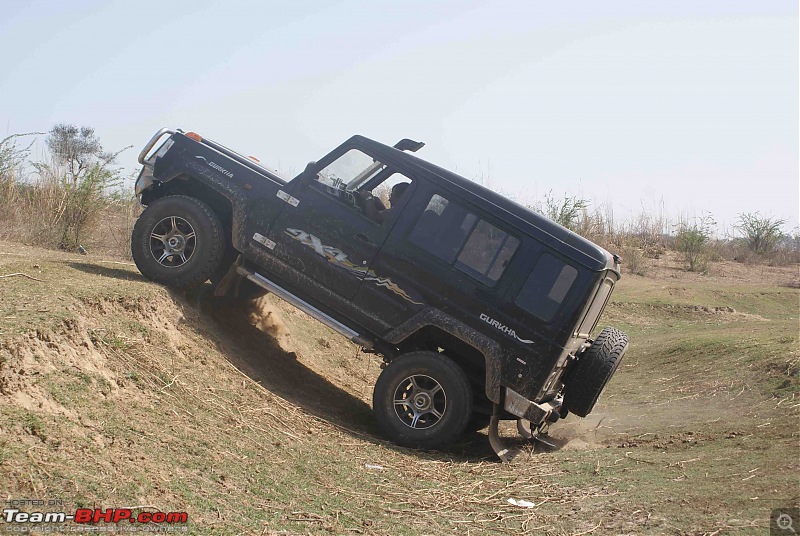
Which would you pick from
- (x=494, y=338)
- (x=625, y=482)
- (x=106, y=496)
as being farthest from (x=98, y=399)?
(x=625, y=482)

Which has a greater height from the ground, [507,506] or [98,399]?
[507,506]

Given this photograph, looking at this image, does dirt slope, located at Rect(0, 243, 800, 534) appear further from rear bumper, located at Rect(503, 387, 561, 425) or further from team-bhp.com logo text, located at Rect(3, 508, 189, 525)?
rear bumper, located at Rect(503, 387, 561, 425)

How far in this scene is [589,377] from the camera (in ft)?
25.7

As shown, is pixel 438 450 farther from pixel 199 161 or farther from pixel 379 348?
pixel 199 161

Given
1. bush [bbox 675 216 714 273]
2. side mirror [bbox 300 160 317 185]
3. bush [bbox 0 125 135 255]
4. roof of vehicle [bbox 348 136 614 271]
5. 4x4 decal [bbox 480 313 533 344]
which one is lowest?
bush [bbox 0 125 135 255]

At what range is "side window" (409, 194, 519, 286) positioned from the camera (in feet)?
24.3

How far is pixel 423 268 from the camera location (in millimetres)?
7543

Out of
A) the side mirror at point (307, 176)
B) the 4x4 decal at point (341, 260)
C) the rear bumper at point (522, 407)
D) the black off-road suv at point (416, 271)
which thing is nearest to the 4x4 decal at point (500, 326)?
the black off-road suv at point (416, 271)

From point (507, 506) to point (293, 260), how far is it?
333cm

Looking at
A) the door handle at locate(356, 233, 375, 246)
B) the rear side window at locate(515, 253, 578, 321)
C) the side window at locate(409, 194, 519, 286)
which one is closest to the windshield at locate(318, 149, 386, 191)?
the door handle at locate(356, 233, 375, 246)

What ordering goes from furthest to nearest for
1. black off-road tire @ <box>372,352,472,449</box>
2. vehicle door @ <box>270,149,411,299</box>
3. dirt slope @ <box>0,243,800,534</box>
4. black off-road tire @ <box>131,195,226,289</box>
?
1. black off-road tire @ <box>131,195,226,289</box>
2. vehicle door @ <box>270,149,411,299</box>
3. black off-road tire @ <box>372,352,472,449</box>
4. dirt slope @ <box>0,243,800,534</box>

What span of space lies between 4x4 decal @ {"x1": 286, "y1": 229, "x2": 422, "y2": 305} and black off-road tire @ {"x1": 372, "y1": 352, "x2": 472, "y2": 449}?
0.61 meters

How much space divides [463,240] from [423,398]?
1.54 m

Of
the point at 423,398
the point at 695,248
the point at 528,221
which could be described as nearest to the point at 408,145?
the point at 528,221
